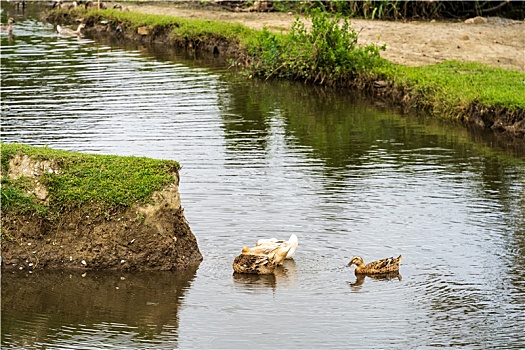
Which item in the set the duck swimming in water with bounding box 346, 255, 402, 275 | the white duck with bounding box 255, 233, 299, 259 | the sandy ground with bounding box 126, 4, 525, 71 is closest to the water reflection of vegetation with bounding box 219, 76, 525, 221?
the sandy ground with bounding box 126, 4, 525, 71

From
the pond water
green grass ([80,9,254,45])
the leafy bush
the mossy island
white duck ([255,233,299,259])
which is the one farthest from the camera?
green grass ([80,9,254,45])

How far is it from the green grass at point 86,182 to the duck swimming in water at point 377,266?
1977mm

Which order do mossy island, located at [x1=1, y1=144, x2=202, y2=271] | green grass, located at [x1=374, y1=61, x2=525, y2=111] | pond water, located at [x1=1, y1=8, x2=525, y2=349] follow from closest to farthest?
1. pond water, located at [x1=1, y1=8, x2=525, y2=349]
2. mossy island, located at [x1=1, y1=144, x2=202, y2=271]
3. green grass, located at [x1=374, y1=61, x2=525, y2=111]

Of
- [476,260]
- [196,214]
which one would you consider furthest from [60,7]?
[476,260]

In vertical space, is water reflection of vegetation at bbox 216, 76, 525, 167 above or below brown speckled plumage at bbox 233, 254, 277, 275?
above

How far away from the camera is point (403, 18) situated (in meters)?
27.0

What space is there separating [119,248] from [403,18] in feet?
61.1

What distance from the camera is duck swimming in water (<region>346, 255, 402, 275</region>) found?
31.5 feet

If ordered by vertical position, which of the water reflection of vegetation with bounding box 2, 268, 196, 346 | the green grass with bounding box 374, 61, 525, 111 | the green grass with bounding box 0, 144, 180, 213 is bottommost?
the water reflection of vegetation with bounding box 2, 268, 196, 346

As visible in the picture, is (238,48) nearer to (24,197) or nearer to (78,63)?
(78,63)

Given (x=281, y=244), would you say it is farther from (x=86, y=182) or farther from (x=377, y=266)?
(x=86, y=182)

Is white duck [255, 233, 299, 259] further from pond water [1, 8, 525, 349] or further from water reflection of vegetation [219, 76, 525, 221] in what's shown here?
water reflection of vegetation [219, 76, 525, 221]

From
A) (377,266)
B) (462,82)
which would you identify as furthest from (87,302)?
(462,82)

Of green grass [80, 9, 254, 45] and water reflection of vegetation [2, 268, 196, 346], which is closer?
water reflection of vegetation [2, 268, 196, 346]
